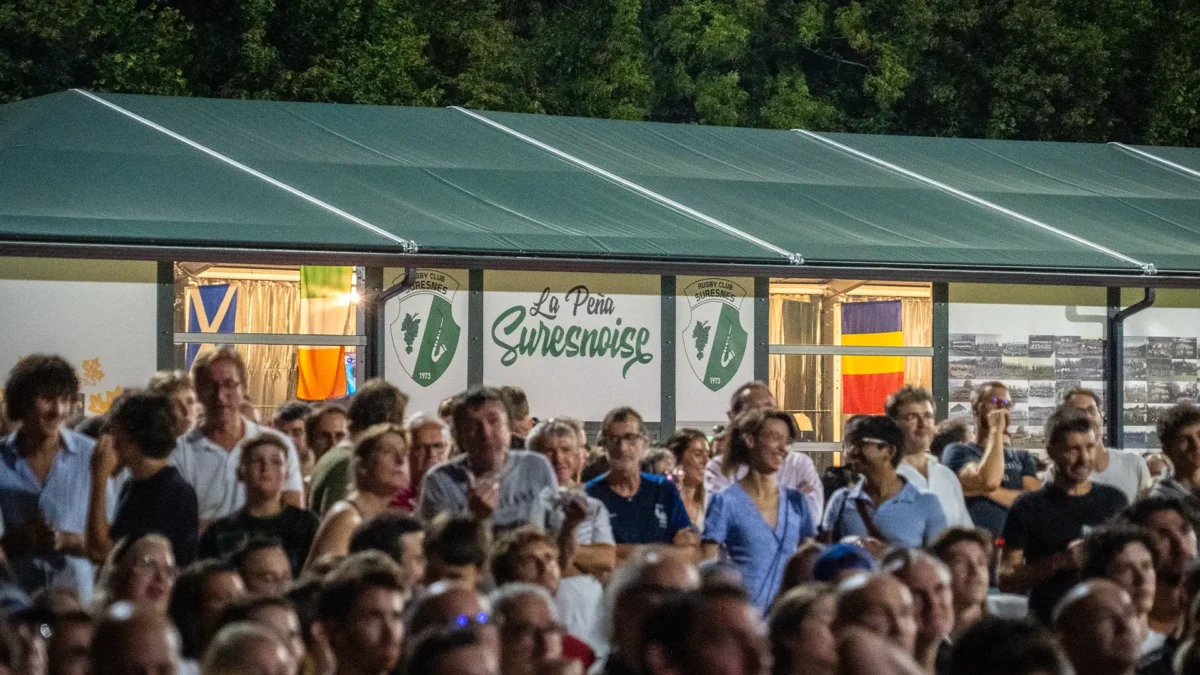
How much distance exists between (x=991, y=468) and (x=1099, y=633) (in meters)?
4.23

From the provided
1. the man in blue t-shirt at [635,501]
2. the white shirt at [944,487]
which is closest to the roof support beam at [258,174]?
the man in blue t-shirt at [635,501]

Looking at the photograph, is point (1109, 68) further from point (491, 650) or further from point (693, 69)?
point (491, 650)

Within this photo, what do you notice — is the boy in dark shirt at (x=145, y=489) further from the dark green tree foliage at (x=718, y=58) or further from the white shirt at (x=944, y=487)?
the dark green tree foliage at (x=718, y=58)

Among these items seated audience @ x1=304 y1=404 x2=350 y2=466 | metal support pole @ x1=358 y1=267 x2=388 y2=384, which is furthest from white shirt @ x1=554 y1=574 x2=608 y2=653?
metal support pole @ x1=358 y1=267 x2=388 y2=384

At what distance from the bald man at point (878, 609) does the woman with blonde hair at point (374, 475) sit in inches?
97.3

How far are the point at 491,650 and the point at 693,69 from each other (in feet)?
105

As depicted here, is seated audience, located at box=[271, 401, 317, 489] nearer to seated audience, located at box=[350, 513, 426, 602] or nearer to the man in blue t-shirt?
the man in blue t-shirt

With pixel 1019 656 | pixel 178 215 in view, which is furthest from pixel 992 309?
pixel 1019 656

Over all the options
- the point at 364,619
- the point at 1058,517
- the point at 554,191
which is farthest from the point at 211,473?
the point at 554,191

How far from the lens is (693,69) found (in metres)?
35.8

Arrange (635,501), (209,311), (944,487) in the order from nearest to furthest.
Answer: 1. (635,501)
2. (944,487)
3. (209,311)

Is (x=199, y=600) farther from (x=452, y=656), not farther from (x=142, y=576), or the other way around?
(x=452, y=656)

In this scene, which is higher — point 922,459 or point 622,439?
point 622,439

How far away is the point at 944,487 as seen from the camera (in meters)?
8.78
